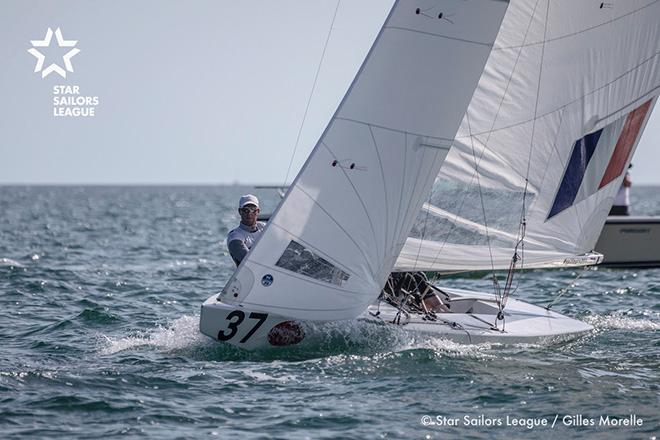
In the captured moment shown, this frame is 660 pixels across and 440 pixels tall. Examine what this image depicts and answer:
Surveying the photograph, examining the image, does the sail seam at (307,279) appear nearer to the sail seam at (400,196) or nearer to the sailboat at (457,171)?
the sailboat at (457,171)

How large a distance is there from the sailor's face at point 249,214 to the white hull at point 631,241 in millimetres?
7899

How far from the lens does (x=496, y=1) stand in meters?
9.06

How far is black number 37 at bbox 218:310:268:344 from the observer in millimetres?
8891

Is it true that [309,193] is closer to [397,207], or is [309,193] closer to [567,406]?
[397,207]

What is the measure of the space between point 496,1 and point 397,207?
2109 mm

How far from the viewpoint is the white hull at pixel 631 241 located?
1600 centimetres

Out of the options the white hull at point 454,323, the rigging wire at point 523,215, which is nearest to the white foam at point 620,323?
the white hull at point 454,323

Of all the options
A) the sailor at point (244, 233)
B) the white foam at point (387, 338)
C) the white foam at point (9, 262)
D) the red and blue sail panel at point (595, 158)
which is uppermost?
the red and blue sail panel at point (595, 158)

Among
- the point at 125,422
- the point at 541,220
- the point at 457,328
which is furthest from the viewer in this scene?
the point at 541,220

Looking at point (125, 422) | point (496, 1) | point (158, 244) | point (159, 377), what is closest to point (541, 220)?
point (496, 1)

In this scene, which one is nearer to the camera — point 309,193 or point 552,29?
point 309,193

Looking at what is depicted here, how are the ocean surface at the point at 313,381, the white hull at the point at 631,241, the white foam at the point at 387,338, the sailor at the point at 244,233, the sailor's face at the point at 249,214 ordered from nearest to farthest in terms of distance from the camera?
the ocean surface at the point at 313,381, the white foam at the point at 387,338, the sailor at the point at 244,233, the sailor's face at the point at 249,214, the white hull at the point at 631,241

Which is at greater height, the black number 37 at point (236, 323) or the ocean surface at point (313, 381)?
the black number 37 at point (236, 323)

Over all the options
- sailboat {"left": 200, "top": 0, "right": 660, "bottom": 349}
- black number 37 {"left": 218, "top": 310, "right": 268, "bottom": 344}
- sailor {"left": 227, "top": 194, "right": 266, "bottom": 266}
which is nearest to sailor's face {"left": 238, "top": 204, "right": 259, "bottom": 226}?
sailor {"left": 227, "top": 194, "right": 266, "bottom": 266}
